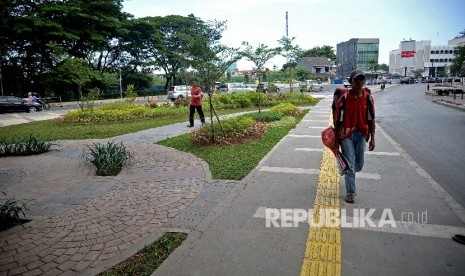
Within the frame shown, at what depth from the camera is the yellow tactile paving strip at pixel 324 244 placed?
129 inches

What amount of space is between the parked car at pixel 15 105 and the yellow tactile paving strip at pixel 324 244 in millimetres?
27081

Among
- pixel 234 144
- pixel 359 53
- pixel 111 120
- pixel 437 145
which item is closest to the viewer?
pixel 437 145

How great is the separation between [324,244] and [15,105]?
93.6 feet

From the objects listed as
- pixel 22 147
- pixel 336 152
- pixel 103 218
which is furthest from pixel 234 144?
pixel 22 147

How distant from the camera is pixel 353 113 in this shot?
4.86 meters

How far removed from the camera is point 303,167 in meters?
6.96

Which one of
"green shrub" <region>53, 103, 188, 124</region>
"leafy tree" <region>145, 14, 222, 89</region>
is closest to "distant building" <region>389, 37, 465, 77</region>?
"leafy tree" <region>145, 14, 222, 89</region>

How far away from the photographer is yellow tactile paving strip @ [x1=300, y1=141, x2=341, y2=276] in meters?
3.27

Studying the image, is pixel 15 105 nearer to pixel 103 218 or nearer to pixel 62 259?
pixel 103 218

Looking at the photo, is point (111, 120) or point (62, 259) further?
point (111, 120)

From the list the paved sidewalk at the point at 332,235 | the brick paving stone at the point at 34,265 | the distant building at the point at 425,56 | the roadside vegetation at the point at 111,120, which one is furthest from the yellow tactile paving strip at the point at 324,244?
the distant building at the point at 425,56

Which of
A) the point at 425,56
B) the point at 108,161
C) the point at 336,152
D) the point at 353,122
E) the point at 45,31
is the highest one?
the point at 425,56

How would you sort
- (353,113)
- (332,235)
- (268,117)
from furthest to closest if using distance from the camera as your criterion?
(268,117), (353,113), (332,235)

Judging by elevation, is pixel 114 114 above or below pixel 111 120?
above
